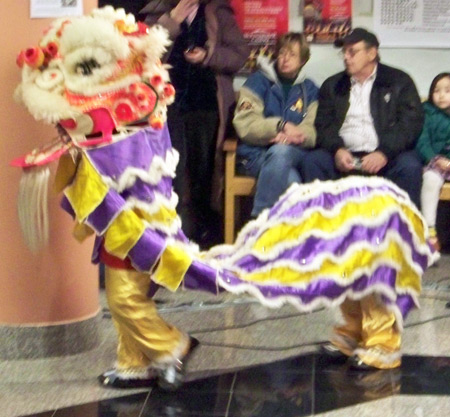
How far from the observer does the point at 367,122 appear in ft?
16.2

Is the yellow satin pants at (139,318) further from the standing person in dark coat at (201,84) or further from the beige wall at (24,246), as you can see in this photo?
the standing person in dark coat at (201,84)

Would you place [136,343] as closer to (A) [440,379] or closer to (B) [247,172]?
(A) [440,379]

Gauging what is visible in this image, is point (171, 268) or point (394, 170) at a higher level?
point (171, 268)

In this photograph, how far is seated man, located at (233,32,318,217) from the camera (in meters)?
4.71

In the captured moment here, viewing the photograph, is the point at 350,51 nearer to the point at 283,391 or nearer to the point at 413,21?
the point at 413,21

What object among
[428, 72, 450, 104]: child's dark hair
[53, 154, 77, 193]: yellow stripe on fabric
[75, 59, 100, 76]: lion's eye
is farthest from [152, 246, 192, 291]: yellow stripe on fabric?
[428, 72, 450, 104]: child's dark hair

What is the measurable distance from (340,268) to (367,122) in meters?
A: 2.16

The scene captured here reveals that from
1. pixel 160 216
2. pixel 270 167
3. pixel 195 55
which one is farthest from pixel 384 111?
pixel 160 216

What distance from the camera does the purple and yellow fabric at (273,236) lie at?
274cm

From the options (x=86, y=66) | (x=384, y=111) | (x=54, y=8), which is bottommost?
(x=384, y=111)

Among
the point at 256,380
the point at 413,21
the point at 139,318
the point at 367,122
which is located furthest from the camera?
the point at 413,21

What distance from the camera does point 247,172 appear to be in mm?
4875

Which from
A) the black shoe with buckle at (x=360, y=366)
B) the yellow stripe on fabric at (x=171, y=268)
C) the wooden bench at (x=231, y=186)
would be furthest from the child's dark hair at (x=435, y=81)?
the yellow stripe on fabric at (x=171, y=268)

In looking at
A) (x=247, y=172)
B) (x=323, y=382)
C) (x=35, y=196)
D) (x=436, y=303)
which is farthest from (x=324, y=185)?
(x=247, y=172)
